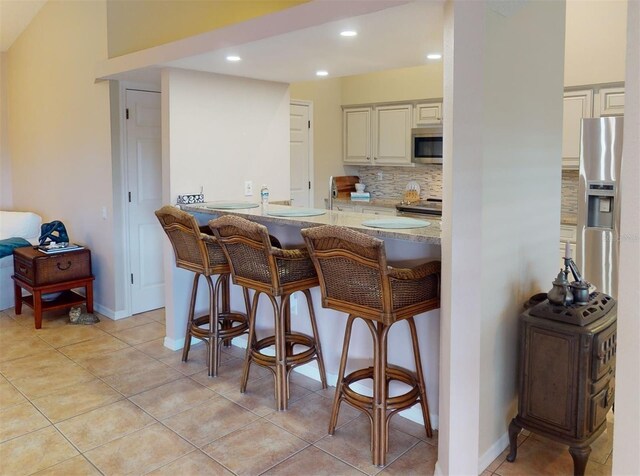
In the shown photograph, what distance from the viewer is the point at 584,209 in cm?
394

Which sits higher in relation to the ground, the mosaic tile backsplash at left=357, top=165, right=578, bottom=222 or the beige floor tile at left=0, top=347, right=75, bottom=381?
the mosaic tile backsplash at left=357, top=165, right=578, bottom=222

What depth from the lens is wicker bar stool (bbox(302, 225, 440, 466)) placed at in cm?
234

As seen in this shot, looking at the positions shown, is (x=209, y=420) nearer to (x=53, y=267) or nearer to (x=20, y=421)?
(x=20, y=421)

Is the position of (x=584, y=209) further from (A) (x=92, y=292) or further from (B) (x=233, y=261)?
(A) (x=92, y=292)

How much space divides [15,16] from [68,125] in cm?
143

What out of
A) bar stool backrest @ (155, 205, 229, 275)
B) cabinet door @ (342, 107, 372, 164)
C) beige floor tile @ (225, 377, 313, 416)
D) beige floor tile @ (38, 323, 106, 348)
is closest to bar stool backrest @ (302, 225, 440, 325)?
beige floor tile @ (225, 377, 313, 416)

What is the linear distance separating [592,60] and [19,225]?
18.5 ft

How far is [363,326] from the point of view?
10.2 feet

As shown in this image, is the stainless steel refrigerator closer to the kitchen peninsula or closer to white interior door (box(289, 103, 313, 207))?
the kitchen peninsula

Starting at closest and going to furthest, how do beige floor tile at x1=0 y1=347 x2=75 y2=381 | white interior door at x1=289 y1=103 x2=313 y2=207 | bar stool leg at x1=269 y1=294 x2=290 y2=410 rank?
bar stool leg at x1=269 y1=294 x2=290 y2=410 → beige floor tile at x1=0 y1=347 x2=75 y2=381 → white interior door at x1=289 y1=103 x2=313 y2=207

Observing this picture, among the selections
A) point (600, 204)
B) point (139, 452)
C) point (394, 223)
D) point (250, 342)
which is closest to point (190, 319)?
point (250, 342)

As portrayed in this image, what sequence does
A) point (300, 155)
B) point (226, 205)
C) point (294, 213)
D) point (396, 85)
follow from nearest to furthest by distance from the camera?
point (294, 213) → point (226, 205) → point (396, 85) → point (300, 155)

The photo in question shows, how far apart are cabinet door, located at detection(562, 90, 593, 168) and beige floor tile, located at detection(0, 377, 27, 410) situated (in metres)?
4.41

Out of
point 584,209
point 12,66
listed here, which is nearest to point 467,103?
point 584,209
